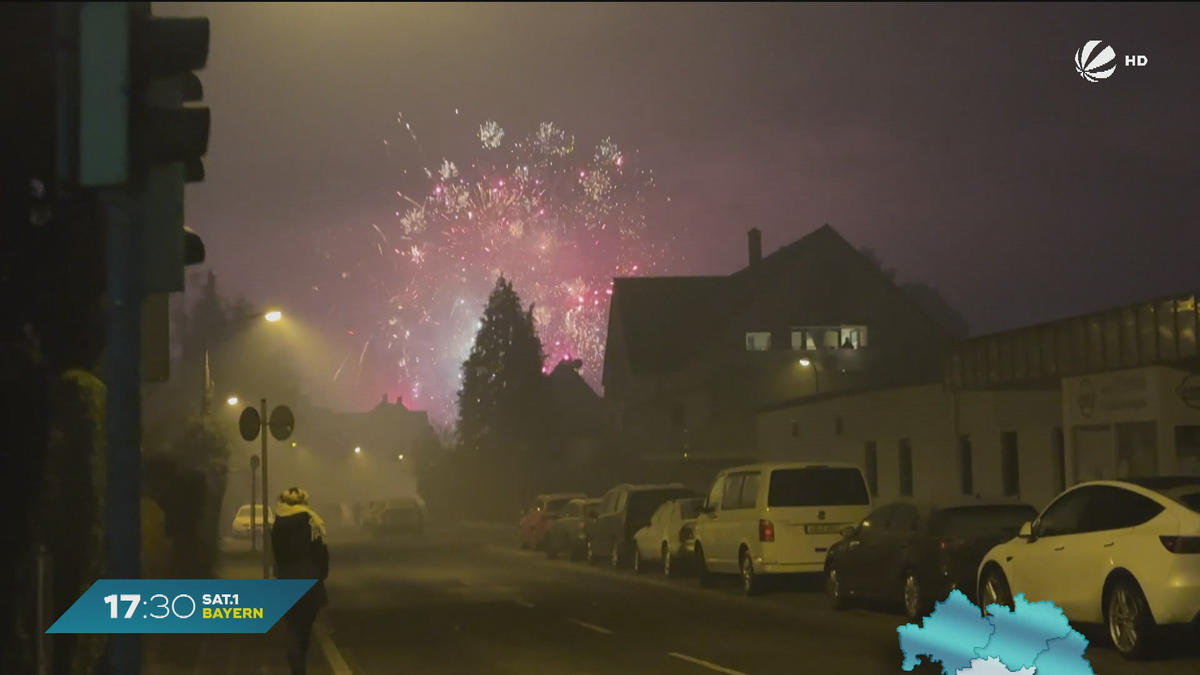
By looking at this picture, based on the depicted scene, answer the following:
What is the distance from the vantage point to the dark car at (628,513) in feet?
108

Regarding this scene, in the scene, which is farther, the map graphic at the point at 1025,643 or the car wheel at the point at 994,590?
the car wheel at the point at 994,590

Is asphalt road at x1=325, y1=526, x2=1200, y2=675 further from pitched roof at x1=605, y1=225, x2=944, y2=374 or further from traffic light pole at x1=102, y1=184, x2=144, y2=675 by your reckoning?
pitched roof at x1=605, y1=225, x2=944, y2=374

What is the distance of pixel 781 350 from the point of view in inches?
2534

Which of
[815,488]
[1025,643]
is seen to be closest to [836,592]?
[815,488]

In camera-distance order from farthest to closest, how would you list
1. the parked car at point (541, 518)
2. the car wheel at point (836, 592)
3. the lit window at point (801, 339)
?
the lit window at point (801, 339)
the parked car at point (541, 518)
the car wheel at point (836, 592)

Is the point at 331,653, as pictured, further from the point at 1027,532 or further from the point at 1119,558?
the point at 1119,558

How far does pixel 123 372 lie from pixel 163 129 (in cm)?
95

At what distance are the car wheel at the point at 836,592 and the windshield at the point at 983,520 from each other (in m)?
2.64

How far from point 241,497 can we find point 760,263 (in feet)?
116

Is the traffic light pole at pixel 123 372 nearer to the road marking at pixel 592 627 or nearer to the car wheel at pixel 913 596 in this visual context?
the road marking at pixel 592 627

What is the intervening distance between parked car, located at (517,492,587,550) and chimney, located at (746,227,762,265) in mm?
31780

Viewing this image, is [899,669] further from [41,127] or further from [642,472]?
[642,472]

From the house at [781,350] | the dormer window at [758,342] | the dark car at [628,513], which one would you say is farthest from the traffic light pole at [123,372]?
the dormer window at [758,342]

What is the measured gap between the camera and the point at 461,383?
8706 cm
